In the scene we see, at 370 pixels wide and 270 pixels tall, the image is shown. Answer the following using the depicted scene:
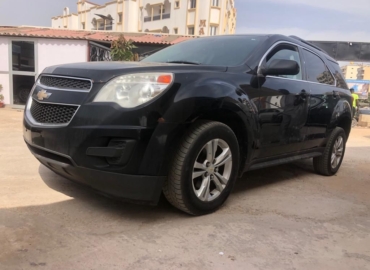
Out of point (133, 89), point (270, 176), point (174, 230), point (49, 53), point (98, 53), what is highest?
point (98, 53)

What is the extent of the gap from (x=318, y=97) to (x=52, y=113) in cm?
312

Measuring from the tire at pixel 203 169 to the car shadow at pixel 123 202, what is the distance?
0.27m

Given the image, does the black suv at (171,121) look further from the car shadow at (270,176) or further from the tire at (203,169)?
the car shadow at (270,176)

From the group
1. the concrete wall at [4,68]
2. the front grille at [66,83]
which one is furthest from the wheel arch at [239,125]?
the concrete wall at [4,68]

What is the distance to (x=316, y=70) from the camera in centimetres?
457

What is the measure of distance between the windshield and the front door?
10.0 inches

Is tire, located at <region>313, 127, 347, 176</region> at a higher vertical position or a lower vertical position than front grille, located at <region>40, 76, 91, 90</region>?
lower

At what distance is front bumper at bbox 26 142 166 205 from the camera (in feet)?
8.52

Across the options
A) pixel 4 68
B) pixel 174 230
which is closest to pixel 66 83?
pixel 174 230

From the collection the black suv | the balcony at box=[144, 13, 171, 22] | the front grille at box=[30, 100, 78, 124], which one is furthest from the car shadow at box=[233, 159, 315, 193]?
the balcony at box=[144, 13, 171, 22]

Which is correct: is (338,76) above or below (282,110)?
above

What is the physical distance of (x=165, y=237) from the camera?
2.64 meters

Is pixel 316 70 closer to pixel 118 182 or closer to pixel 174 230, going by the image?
pixel 174 230

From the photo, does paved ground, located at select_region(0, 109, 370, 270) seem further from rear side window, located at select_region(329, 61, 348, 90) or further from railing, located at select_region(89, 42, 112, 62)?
railing, located at select_region(89, 42, 112, 62)
